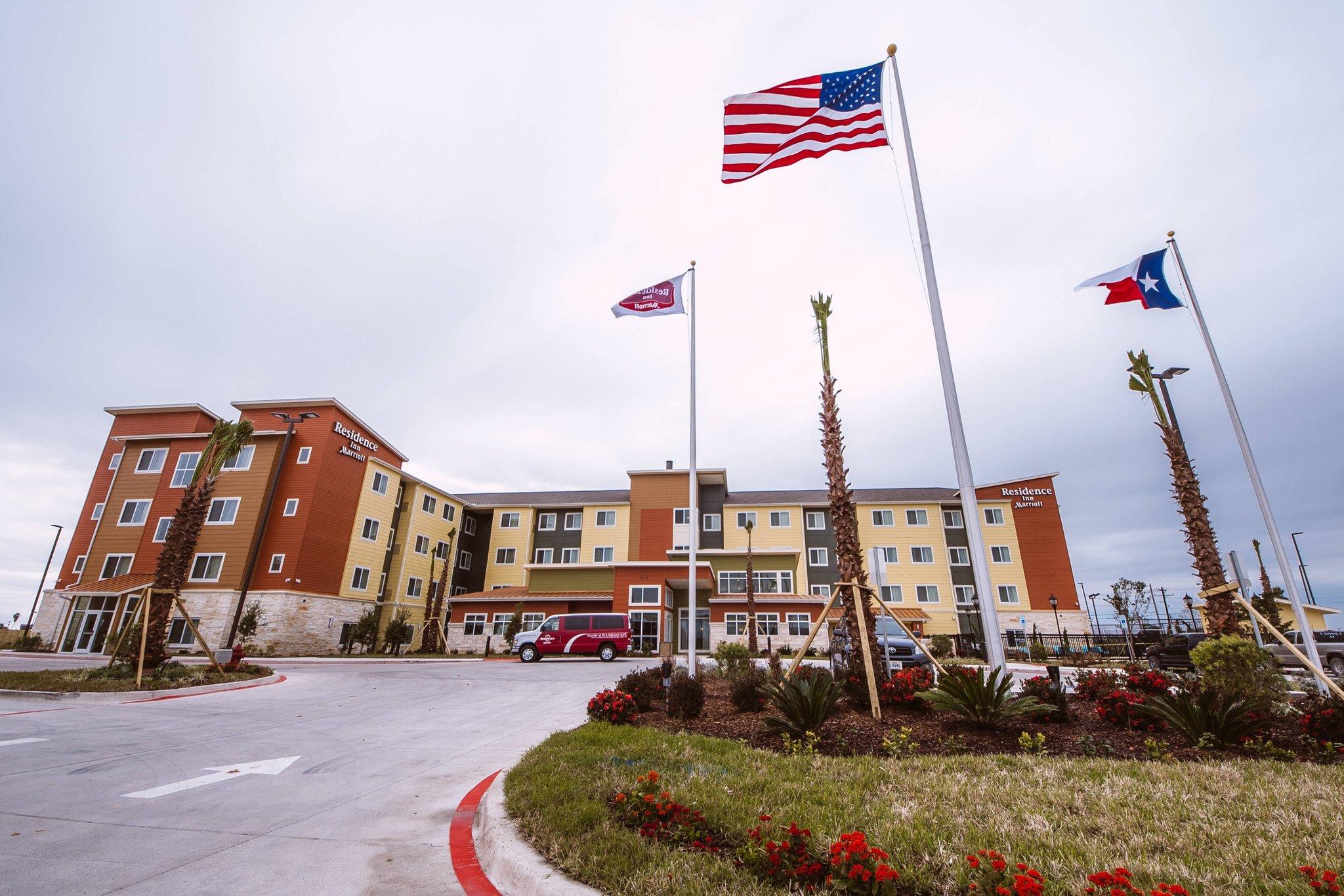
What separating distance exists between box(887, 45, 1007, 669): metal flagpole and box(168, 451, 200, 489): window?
1751 inches

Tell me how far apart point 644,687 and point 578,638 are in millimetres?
20568

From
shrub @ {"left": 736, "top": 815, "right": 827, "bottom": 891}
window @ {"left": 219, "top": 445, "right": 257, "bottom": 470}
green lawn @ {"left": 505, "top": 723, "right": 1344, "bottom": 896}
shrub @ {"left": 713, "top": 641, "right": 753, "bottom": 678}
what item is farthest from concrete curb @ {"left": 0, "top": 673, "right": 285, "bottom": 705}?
window @ {"left": 219, "top": 445, "right": 257, "bottom": 470}

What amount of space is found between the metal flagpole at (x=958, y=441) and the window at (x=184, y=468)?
44486mm

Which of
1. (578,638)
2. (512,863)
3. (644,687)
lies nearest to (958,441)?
(644,687)

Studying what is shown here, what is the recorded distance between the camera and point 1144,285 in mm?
14719

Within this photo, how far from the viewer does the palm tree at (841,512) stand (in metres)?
10.2

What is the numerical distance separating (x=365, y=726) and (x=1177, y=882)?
37.4 ft

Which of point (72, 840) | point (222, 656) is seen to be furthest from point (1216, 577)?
point (222, 656)

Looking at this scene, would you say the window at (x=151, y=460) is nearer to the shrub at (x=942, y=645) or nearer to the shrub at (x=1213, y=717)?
the shrub at (x=942, y=645)

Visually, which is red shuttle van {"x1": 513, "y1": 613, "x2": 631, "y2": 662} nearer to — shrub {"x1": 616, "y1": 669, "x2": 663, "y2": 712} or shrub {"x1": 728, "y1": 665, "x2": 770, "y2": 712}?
shrub {"x1": 616, "y1": 669, "x2": 663, "y2": 712}

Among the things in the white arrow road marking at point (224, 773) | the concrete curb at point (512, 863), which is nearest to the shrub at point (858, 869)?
the concrete curb at point (512, 863)

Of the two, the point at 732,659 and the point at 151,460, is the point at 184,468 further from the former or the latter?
the point at 732,659

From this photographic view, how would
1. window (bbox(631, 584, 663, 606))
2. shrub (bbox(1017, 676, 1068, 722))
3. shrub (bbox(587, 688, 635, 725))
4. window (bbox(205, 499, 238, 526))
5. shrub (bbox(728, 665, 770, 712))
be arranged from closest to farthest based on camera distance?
shrub (bbox(1017, 676, 1068, 722)), shrub (bbox(587, 688, 635, 725)), shrub (bbox(728, 665, 770, 712)), window (bbox(631, 584, 663, 606)), window (bbox(205, 499, 238, 526))

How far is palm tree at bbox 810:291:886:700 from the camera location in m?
10.2
